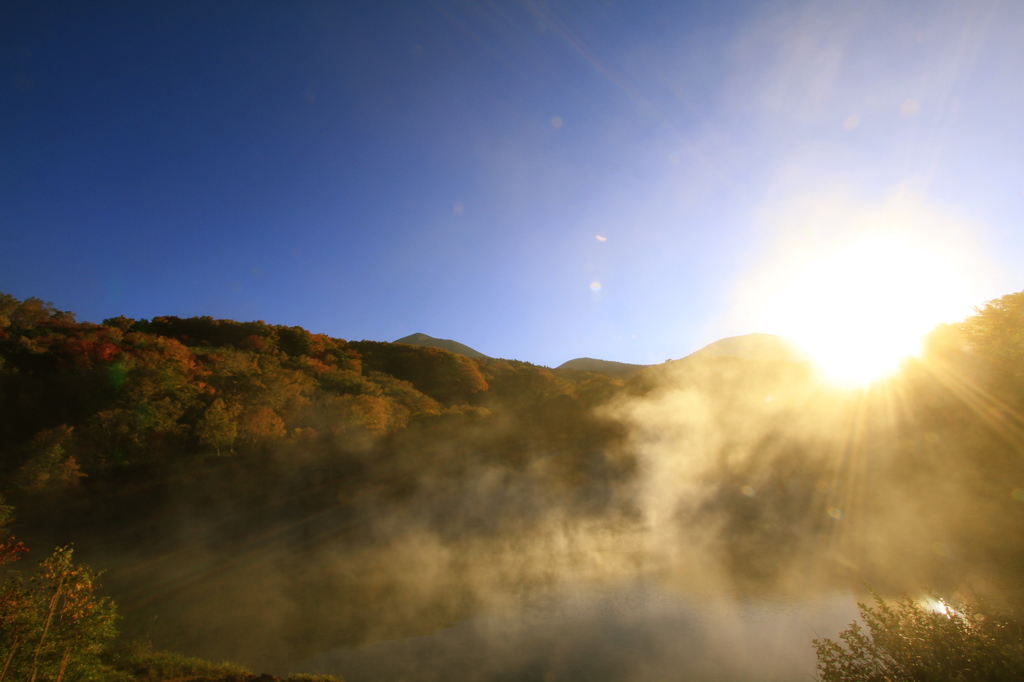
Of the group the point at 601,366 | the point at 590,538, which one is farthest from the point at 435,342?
the point at 590,538

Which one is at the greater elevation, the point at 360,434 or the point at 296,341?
the point at 296,341

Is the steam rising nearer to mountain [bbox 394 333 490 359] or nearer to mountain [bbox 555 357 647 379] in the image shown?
mountain [bbox 555 357 647 379]

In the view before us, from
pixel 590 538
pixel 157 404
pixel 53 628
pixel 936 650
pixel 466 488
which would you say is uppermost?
pixel 157 404

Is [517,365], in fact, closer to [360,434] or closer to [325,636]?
[360,434]

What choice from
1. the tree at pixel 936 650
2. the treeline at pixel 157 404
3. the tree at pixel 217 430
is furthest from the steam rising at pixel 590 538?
the tree at pixel 936 650

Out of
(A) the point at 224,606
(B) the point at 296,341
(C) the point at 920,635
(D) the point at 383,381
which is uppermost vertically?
(B) the point at 296,341

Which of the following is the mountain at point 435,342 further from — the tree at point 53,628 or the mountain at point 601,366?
the tree at point 53,628

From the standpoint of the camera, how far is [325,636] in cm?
869

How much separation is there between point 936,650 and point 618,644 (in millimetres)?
4506

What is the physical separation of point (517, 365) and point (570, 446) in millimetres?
21685

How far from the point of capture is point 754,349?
31656mm

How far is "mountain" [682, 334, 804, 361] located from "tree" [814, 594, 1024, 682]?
20333 mm

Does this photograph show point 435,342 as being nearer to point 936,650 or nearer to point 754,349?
point 754,349

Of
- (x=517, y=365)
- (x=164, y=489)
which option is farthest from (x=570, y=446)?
(x=517, y=365)
